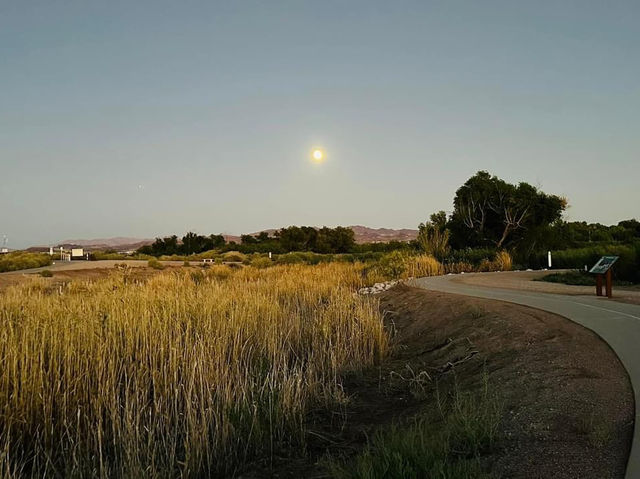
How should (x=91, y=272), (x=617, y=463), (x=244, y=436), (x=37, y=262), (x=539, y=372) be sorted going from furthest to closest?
1. (x=37, y=262)
2. (x=91, y=272)
3. (x=539, y=372)
4. (x=244, y=436)
5. (x=617, y=463)

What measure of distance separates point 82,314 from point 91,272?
26.9m

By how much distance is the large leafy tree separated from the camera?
3566 cm

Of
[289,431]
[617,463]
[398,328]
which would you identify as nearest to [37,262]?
[398,328]

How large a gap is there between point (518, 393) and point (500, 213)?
31.9 m

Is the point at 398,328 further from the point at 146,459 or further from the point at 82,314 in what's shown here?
the point at 146,459

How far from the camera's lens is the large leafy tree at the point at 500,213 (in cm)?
3566

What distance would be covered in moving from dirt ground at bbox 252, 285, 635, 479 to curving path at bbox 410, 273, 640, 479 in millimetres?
103

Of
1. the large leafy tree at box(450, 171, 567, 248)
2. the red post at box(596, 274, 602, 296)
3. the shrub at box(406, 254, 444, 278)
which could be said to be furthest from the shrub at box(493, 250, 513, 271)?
the red post at box(596, 274, 602, 296)

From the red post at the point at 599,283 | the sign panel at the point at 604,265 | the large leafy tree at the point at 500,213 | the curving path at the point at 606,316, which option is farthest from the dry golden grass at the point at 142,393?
the large leafy tree at the point at 500,213

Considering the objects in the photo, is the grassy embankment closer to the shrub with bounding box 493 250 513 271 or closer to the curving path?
the curving path

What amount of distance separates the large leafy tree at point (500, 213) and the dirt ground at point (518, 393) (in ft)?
84.3

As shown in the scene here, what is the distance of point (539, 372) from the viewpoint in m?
6.63

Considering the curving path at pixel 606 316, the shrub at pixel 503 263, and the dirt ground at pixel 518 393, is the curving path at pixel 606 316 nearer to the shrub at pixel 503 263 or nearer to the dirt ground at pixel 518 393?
the dirt ground at pixel 518 393

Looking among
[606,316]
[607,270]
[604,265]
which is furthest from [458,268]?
[606,316]
